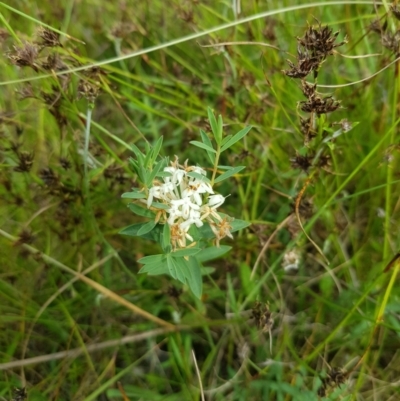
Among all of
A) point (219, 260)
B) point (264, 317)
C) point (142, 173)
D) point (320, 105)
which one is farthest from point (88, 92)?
point (219, 260)

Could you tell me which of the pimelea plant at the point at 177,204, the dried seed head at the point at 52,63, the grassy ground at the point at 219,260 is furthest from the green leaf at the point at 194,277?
the dried seed head at the point at 52,63

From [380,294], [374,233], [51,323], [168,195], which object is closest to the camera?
[168,195]

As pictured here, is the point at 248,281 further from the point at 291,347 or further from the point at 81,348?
the point at 81,348

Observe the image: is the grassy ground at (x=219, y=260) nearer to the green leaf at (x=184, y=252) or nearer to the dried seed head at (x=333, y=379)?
the dried seed head at (x=333, y=379)

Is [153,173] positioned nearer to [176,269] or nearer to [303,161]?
[176,269]

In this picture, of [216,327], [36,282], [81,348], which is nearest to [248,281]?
[216,327]

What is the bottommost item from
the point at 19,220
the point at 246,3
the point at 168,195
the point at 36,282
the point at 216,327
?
the point at 216,327

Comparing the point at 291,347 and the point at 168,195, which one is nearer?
the point at 168,195

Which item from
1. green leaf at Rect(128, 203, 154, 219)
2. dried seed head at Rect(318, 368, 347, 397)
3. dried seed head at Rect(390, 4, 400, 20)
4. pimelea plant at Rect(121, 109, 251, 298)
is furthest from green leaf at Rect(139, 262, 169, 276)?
dried seed head at Rect(390, 4, 400, 20)
